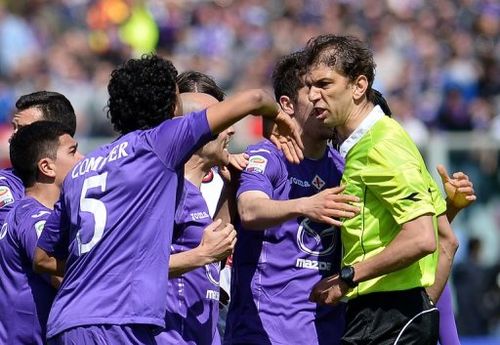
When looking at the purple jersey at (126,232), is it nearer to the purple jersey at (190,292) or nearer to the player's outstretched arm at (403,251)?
the purple jersey at (190,292)

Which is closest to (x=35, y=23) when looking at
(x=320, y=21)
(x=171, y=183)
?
(x=320, y=21)

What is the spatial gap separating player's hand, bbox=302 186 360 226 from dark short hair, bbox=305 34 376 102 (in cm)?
72

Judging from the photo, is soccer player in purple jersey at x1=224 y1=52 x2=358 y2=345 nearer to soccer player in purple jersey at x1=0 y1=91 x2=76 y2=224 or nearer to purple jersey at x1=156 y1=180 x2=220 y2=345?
purple jersey at x1=156 y1=180 x2=220 y2=345

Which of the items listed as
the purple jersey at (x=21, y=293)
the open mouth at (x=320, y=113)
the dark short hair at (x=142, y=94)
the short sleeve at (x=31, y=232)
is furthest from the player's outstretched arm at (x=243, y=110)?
the purple jersey at (x=21, y=293)

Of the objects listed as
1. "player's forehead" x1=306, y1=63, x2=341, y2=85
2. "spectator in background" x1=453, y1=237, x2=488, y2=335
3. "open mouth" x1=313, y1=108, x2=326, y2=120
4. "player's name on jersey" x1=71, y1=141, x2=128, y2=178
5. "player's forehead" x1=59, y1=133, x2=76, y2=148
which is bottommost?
"spectator in background" x1=453, y1=237, x2=488, y2=335

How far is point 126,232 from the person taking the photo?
5891mm

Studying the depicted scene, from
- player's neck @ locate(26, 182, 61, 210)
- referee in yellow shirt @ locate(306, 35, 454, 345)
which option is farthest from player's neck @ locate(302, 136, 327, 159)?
player's neck @ locate(26, 182, 61, 210)

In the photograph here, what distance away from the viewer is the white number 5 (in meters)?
5.90

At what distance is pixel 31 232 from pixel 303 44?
13.0 meters

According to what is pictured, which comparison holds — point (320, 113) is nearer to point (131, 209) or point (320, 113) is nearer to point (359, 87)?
point (359, 87)

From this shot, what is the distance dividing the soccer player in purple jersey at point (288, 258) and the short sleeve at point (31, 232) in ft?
3.53

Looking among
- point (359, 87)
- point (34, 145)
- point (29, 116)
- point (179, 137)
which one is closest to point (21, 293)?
point (34, 145)

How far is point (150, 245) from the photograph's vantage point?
593 centimetres

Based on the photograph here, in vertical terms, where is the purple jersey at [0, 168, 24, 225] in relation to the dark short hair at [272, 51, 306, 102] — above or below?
below
